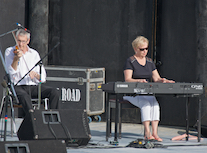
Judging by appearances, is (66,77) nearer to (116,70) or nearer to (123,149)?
(116,70)

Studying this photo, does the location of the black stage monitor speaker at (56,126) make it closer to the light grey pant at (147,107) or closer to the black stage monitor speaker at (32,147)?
the black stage monitor speaker at (32,147)

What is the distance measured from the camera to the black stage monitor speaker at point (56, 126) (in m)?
3.45

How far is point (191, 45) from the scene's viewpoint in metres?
5.81

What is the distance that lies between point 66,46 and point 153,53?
154 centimetres

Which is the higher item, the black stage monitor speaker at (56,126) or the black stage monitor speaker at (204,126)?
the black stage monitor speaker at (56,126)

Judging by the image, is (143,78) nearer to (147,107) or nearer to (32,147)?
(147,107)

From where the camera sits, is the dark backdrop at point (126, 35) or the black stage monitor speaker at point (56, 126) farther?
the dark backdrop at point (126, 35)

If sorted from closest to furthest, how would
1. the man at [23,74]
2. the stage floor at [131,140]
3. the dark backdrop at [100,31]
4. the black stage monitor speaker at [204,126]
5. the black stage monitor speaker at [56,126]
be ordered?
the black stage monitor speaker at [56,126], the stage floor at [131,140], the man at [23,74], the black stage monitor speaker at [204,126], the dark backdrop at [100,31]

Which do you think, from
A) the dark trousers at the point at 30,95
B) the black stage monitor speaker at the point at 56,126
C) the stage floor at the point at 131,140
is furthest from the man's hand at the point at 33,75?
the black stage monitor speaker at the point at 56,126

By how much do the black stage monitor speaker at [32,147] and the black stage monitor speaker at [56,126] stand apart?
73 centimetres

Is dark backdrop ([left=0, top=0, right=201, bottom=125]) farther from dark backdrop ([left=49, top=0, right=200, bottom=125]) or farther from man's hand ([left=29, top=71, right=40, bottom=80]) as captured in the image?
man's hand ([left=29, top=71, right=40, bottom=80])

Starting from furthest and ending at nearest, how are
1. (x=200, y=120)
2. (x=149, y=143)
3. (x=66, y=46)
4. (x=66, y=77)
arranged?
(x=66, y=46), (x=66, y=77), (x=200, y=120), (x=149, y=143)

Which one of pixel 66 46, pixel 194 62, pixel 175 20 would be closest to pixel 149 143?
pixel 194 62

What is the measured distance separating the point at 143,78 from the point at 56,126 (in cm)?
150
